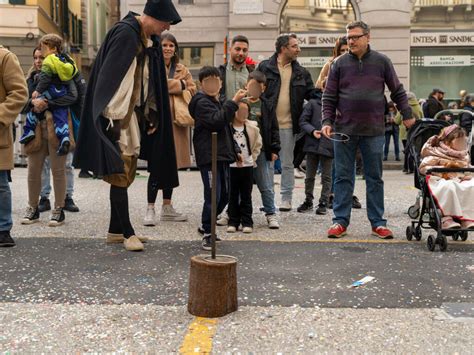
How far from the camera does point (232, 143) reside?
5.68 m

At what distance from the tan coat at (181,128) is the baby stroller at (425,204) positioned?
2.32m

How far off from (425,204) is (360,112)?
3.28 ft

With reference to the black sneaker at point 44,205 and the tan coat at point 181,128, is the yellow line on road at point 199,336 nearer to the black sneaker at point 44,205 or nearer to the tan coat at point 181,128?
the tan coat at point 181,128

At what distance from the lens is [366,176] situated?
6.04 m

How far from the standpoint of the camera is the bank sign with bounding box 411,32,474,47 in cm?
2083

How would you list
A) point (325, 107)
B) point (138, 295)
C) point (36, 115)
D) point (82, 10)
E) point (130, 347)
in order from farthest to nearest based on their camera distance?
point (82, 10) → point (36, 115) → point (325, 107) → point (138, 295) → point (130, 347)

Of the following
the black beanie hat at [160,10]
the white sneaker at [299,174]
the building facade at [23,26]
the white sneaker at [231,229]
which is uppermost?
the building facade at [23,26]

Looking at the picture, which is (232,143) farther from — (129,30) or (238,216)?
(129,30)

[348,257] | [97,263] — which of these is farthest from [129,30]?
[348,257]

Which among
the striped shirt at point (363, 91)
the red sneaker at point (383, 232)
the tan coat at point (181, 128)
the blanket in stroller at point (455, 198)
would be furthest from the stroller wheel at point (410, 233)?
the tan coat at point (181, 128)

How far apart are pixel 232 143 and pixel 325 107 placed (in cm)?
99

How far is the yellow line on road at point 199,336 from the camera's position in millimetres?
3121

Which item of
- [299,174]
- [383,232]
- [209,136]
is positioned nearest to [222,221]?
[209,136]

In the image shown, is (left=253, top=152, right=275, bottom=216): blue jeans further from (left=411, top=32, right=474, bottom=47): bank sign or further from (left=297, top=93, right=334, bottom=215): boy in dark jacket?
(left=411, top=32, right=474, bottom=47): bank sign
